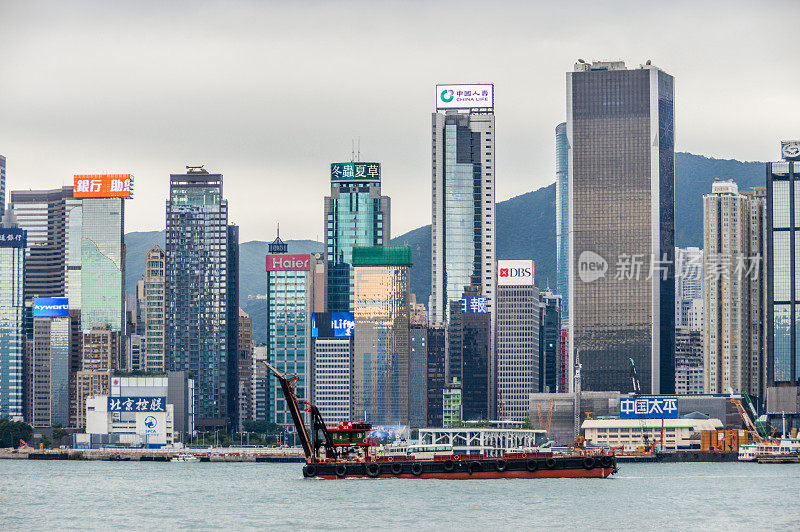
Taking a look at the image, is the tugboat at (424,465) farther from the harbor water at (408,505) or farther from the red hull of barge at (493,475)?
the harbor water at (408,505)

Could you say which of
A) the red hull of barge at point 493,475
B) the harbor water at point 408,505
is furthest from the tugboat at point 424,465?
the harbor water at point 408,505

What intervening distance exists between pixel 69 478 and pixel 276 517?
84408 millimetres

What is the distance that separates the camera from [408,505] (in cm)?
12212

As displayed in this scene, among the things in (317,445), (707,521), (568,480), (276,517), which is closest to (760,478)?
(568,480)

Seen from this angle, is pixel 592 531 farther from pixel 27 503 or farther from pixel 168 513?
pixel 27 503

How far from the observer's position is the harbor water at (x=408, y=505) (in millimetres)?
108750

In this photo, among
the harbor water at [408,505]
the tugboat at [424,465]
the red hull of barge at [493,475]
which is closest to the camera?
the harbor water at [408,505]

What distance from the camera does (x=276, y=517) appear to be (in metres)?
114

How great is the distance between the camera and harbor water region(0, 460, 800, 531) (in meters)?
109

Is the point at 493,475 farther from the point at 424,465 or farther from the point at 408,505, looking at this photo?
the point at 408,505

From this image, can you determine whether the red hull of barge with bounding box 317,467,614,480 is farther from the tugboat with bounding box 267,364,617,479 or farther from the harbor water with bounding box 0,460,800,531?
the harbor water with bounding box 0,460,800,531

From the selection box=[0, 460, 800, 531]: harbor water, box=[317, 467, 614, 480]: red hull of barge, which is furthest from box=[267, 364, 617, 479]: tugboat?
box=[0, 460, 800, 531]: harbor water

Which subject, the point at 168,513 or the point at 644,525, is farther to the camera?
the point at 168,513

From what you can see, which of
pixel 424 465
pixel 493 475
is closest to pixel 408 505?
pixel 424 465
